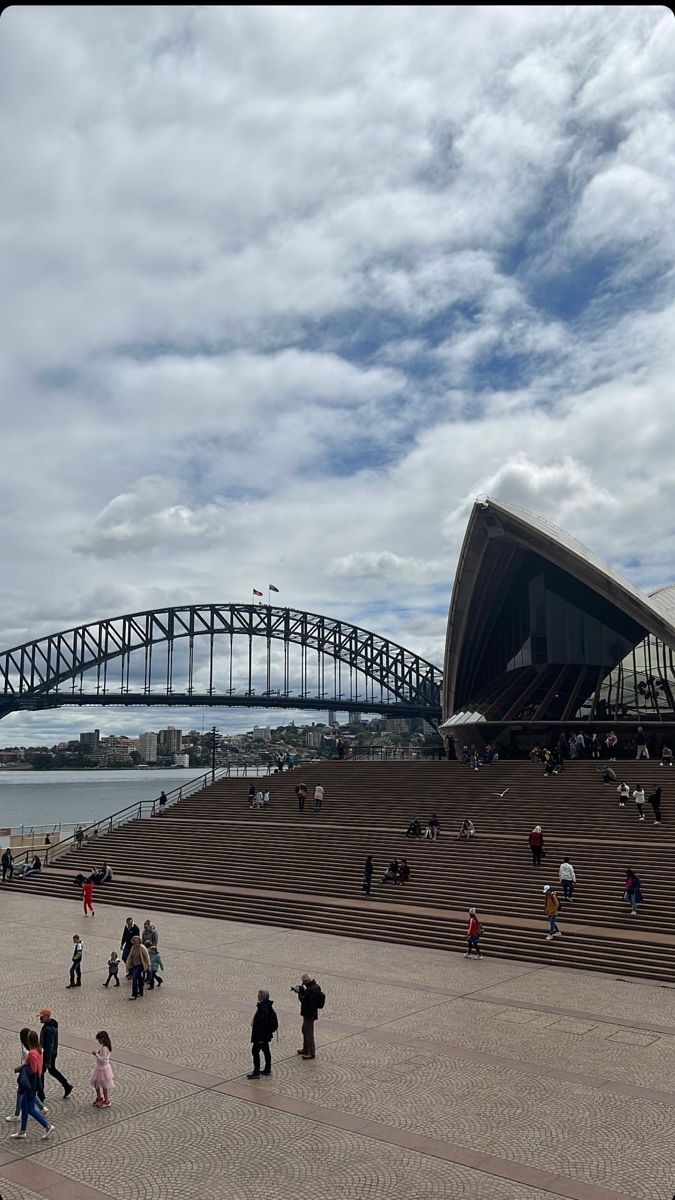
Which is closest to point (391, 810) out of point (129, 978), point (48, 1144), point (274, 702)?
point (129, 978)

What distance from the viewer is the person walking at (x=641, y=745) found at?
3456cm

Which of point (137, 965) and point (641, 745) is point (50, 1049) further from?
point (641, 745)

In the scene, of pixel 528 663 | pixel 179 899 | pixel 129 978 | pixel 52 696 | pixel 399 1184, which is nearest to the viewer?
pixel 399 1184

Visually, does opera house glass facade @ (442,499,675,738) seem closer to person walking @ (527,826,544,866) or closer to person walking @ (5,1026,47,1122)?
person walking @ (527,826,544,866)

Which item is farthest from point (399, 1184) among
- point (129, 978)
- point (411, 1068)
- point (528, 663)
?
point (528, 663)

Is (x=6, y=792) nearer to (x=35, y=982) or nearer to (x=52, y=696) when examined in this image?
(x=52, y=696)

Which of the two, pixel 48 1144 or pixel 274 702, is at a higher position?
pixel 274 702

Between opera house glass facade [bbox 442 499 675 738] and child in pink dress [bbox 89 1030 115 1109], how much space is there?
31673mm

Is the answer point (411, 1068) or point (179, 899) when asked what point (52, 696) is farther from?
point (411, 1068)

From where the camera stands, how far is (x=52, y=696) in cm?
9594

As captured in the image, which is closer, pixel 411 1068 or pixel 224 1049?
pixel 411 1068

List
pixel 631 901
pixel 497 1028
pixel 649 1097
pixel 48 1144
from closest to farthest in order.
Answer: pixel 48 1144 → pixel 649 1097 → pixel 497 1028 → pixel 631 901

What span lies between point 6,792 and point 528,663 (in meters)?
113

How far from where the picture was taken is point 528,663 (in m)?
47.8
